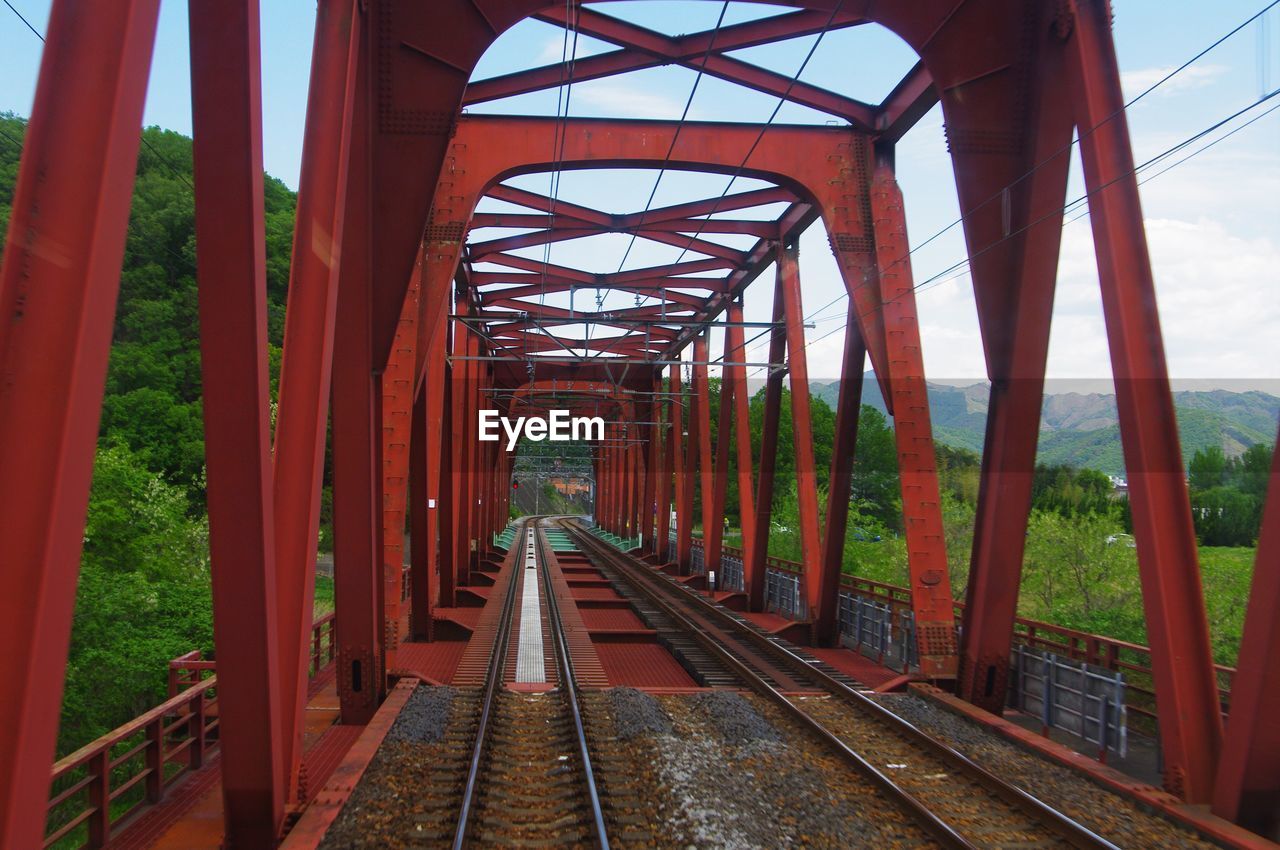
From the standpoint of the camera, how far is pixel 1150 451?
6.71 metres

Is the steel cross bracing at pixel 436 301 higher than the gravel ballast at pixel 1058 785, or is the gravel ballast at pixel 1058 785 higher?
the steel cross bracing at pixel 436 301

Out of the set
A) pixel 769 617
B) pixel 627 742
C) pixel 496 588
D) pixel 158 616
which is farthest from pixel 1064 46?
pixel 496 588

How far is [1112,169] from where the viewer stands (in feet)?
22.9

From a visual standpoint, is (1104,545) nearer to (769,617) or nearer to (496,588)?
(769,617)

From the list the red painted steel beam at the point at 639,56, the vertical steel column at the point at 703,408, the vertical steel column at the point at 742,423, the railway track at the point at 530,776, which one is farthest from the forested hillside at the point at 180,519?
the railway track at the point at 530,776

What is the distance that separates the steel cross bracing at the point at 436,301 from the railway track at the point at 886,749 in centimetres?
114

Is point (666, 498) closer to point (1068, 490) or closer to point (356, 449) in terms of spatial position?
point (1068, 490)

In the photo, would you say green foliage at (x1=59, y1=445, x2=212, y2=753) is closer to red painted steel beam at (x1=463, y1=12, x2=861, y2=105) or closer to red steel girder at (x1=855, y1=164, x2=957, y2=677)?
red painted steel beam at (x1=463, y1=12, x2=861, y2=105)

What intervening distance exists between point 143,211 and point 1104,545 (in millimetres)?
36617

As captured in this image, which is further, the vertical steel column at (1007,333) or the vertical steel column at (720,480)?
the vertical steel column at (720,480)

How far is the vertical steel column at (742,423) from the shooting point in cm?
2038

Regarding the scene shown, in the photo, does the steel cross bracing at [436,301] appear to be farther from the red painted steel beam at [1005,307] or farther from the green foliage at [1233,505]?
the green foliage at [1233,505]

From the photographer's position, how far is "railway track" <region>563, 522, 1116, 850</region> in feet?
19.9


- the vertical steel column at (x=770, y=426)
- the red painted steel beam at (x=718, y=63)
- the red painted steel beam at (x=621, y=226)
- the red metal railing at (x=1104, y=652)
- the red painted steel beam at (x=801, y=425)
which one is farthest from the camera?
the vertical steel column at (x=770, y=426)
